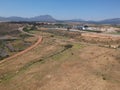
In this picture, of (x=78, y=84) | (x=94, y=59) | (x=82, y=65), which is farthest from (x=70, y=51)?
(x=78, y=84)

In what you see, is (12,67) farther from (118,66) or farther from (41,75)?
(118,66)

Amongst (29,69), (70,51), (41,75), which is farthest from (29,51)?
(41,75)

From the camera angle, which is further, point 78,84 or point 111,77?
point 111,77

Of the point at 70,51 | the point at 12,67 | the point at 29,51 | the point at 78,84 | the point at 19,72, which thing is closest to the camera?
the point at 78,84

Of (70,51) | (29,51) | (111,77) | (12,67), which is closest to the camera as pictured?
(111,77)

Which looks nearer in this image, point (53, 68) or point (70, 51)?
point (53, 68)

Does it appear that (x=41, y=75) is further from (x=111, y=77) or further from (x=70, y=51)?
(x=70, y=51)

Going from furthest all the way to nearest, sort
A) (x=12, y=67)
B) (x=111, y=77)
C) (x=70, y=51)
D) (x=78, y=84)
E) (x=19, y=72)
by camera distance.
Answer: (x=70, y=51) < (x=12, y=67) < (x=19, y=72) < (x=111, y=77) < (x=78, y=84)
